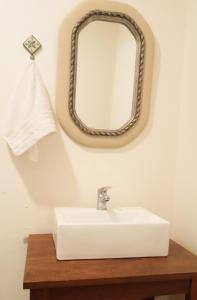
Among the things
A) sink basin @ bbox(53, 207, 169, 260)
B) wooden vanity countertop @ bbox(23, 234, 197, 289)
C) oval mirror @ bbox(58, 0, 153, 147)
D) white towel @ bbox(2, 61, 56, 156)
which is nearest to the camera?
wooden vanity countertop @ bbox(23, 234, 197, 289)

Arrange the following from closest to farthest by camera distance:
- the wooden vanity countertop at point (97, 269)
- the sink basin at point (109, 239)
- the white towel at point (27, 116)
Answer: the wooden vanity countertop at point (97, 269) < the sink basin at point (109, 239) < the white towel at point (27, 116)

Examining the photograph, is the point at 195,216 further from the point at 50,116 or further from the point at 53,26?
the point at 53,26

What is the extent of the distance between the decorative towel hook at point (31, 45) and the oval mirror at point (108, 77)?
155mm

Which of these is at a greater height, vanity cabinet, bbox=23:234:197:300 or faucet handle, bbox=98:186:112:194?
faucet handle, bbox=98:186:112:194

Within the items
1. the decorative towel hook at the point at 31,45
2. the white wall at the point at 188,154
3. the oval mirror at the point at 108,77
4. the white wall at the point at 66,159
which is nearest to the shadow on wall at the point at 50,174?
the white wall at the point at 66,159

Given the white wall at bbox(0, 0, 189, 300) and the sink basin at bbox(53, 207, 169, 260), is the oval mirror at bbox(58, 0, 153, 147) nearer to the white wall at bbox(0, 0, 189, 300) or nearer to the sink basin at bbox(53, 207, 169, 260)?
the white wall at bbox(0, 0, 189, 300)

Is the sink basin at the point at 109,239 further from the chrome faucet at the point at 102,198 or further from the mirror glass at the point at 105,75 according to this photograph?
the mirror glass at the point at 105,75

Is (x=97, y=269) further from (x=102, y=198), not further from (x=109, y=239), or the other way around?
(x=102, y=198)

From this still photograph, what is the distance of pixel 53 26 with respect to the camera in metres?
1.29

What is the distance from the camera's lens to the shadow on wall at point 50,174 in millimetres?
1318

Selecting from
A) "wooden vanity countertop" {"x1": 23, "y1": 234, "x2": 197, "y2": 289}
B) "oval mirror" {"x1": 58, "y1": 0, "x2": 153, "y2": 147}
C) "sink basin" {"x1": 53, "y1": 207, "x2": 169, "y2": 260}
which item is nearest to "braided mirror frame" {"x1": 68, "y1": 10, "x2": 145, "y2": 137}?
"oval mirror" {"x1": 58, "y1": 0, "x2": 153, "y2": 147}

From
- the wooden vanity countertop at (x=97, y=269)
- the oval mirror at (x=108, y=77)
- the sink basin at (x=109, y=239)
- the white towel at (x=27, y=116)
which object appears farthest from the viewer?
the oval mirror at (x=108, y=77)

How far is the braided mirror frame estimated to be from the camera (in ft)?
4.30

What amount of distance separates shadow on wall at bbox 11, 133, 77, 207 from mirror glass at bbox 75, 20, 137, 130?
19 cm
